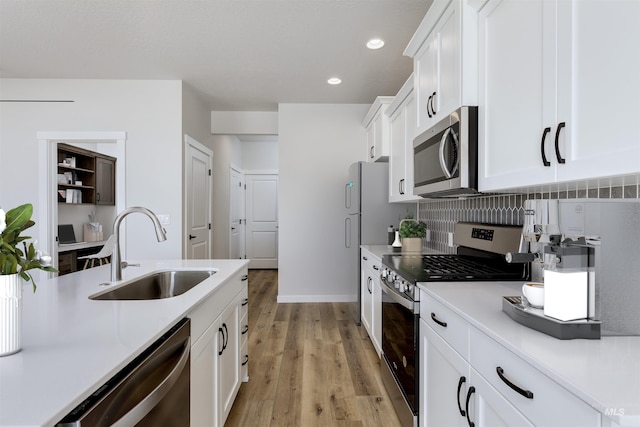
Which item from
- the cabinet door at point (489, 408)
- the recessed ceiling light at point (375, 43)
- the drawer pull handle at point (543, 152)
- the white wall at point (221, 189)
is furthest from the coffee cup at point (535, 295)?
the white wall at point (221, 189)

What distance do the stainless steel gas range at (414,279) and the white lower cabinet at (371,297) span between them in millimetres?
363

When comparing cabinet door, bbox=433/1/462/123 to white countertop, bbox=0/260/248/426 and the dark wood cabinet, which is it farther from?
the dark wood cabinet

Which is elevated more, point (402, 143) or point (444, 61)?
point (444, 61)

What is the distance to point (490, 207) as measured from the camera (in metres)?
2.18

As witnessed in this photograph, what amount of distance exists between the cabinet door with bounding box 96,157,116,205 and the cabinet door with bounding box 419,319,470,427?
585 cm

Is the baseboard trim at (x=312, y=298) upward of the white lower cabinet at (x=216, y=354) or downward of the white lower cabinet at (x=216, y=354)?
downward

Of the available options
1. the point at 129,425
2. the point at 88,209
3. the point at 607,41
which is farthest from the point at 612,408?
the point at 88,209

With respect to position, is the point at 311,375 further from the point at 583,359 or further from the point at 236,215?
the point at 236,215


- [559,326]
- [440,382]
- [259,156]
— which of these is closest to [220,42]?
A: [440,382]

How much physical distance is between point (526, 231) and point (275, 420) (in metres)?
1.75

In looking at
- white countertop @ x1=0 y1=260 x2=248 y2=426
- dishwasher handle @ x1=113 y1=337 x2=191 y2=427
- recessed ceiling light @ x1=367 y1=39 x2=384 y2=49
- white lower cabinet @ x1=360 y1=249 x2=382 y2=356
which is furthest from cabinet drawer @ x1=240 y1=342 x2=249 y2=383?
recessed ceiling light @ x1=367 y1=39 x2=384 y2=49

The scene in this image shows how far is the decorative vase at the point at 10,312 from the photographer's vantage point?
815 mm

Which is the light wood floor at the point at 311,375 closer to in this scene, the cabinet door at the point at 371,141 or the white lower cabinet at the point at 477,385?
the white lower cabinet at the point at 477,385

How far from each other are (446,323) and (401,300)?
0.49 metres
